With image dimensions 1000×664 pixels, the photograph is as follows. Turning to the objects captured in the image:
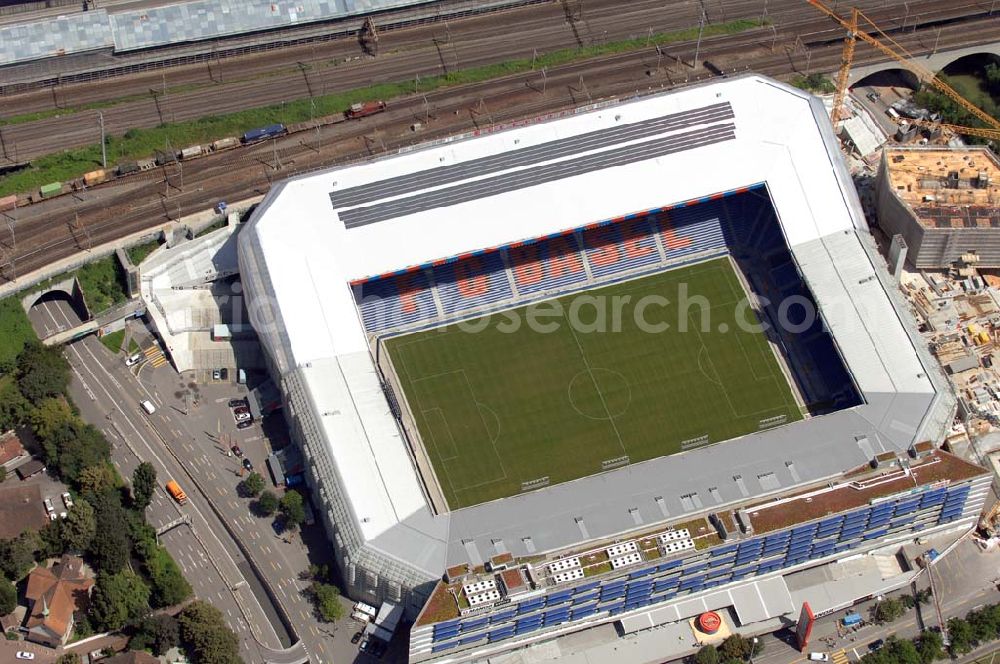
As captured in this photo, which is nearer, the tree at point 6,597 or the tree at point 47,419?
the tree at point 6,597

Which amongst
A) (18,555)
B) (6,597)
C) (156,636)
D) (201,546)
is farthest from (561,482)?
(6,597)

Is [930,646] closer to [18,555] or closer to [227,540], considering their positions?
[227,540]

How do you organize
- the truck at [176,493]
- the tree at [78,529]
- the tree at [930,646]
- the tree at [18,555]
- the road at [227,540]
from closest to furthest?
the tree at [18,555]
the tree at [930,646]
the tree at [78,529]
the road at [227,540]
the truck at [176,493]

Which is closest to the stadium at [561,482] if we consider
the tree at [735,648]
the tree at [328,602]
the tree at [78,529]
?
the tree at [328,602]

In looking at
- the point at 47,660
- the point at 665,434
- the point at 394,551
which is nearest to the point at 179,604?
the point at 47,660

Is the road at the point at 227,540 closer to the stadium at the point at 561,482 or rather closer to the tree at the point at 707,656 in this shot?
the stadium at the point at 561,482

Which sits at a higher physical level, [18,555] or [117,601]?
[18,555]

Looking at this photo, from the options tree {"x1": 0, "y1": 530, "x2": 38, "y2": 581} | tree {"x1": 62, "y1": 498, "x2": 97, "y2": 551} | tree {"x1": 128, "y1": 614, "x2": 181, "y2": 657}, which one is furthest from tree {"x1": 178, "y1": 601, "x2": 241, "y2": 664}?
tree {"x1": 0, "y1": 530, "x2": 38, "y2": 581}

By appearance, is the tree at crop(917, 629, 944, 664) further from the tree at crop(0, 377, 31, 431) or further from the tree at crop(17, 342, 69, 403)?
the tree at crop(0, 377, 31, 431)
